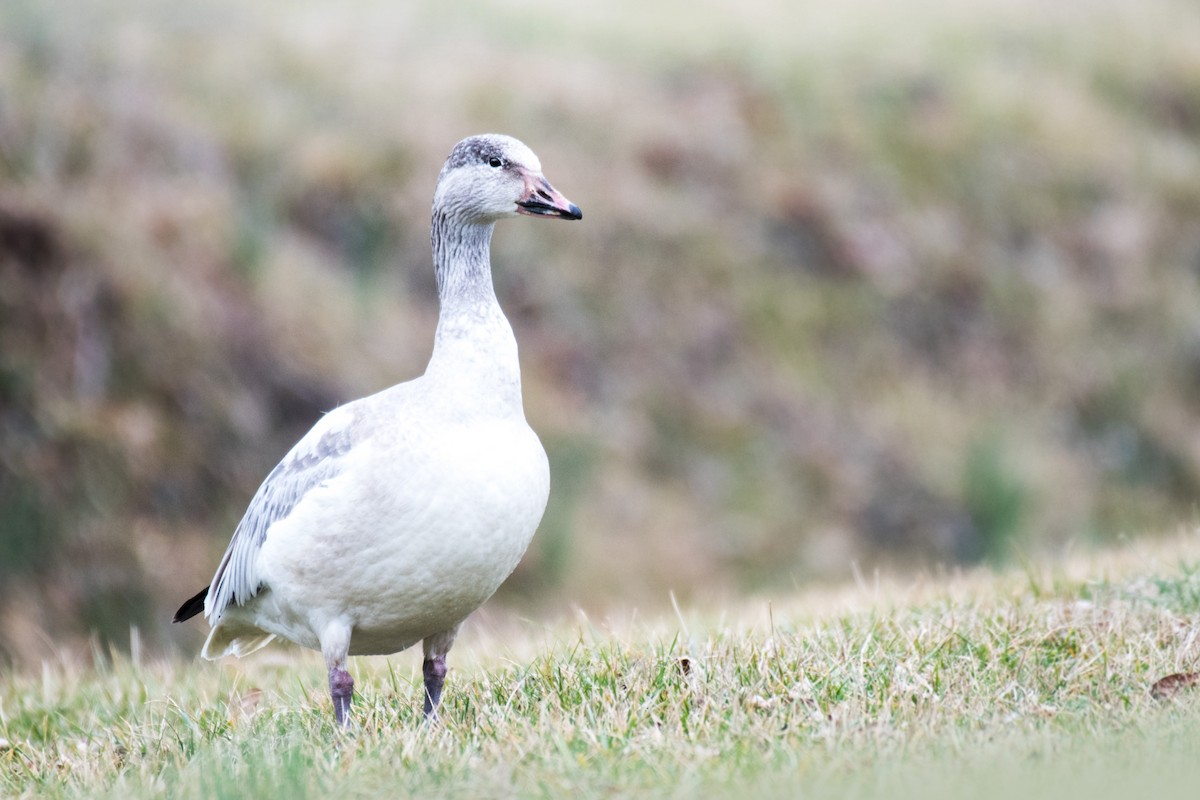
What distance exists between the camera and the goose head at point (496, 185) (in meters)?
4.40

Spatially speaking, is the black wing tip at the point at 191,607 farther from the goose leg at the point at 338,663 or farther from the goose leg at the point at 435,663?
the goose leg at the point at 435,663

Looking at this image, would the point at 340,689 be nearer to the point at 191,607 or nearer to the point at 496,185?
the point at 191,607

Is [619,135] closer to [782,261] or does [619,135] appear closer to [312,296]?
[782,261]

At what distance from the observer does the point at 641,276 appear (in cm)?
1227

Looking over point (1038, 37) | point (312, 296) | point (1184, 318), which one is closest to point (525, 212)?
point (312, 296)

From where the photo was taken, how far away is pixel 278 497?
4.39 m

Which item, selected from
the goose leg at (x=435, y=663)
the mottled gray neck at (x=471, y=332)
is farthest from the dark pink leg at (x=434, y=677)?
the mottled gray neck at (x=471, y=332)

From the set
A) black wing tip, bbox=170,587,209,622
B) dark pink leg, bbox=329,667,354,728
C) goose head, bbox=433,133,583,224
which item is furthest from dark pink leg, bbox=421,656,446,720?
goose head, bbox=433,133,583,224

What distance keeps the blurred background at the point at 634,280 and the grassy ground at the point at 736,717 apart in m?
4.17

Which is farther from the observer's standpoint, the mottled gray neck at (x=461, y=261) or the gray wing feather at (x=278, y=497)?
the mottled gray neck at (x=461, y=261)

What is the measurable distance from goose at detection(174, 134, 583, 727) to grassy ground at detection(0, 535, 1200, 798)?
0.30 meters

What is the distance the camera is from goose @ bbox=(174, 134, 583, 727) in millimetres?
3893

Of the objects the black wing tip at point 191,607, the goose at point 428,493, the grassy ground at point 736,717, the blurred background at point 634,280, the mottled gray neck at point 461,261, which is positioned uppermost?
the blurred background at point 634,280

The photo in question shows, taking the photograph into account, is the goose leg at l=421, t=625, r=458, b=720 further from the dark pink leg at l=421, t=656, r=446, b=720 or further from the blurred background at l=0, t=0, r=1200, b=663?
the blurred background at l=0, t=0, r=1200, b=663
